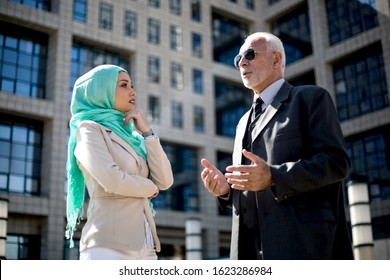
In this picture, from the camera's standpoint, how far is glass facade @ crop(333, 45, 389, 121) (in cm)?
1348

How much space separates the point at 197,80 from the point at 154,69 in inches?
77.2

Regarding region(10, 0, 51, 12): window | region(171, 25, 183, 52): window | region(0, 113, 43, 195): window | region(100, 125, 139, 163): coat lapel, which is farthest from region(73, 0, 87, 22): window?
region(100, 125, 139, 163): coat lapel

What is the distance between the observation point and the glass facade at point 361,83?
13.5 m

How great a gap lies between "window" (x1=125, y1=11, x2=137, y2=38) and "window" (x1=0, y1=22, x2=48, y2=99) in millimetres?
2227

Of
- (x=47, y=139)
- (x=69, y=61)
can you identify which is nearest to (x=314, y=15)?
(x=69, y=61)

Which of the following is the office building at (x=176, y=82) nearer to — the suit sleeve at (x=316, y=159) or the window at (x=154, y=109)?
the window at (x=154, y=109)

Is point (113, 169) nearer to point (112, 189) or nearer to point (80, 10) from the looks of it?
point (112, 189)

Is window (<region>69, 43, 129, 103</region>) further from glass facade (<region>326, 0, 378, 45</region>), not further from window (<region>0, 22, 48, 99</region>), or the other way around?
glass facade (<region>326, 0, 378, 45</region>)

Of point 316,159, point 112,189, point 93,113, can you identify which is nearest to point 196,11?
point 93,113

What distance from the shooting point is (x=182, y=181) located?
17.9m

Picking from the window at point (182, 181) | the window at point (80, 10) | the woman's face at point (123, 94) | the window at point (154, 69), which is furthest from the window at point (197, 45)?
the woman's face at point (123, 94)

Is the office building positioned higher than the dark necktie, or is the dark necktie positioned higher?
the office building

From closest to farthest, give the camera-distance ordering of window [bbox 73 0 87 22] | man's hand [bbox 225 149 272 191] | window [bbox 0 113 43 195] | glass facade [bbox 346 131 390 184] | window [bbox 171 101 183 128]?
man's hand [bbox 225 149 272 191] < window [bbox 0 113 43 195] < window [bbox 73 0 87 22] < glass facade [bbox 346 131 390 184] < window [bbox 171 101 183 128]

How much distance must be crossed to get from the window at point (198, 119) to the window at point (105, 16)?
16.8 ft
